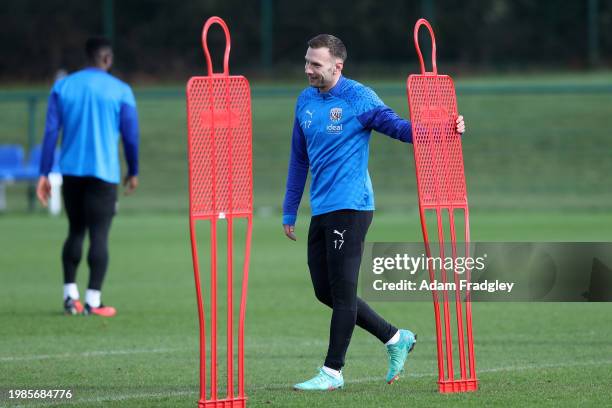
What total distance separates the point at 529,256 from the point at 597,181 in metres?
18.0

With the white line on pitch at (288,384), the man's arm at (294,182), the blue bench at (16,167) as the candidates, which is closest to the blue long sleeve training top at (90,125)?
the man's arm at (294,182)

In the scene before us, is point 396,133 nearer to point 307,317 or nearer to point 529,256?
point 529,256

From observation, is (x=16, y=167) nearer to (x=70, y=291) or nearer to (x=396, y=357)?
(x=70, y=291)

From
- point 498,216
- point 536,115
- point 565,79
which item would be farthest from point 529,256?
point 565,79

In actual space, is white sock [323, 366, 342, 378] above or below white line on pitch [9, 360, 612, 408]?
above

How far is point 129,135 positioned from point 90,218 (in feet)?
2.62

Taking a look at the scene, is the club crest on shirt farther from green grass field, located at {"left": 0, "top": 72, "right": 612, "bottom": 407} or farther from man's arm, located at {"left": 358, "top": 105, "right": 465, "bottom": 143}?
green grass field, located at {"left": 0, "top": 72, "right": 612, "bottom": 407}

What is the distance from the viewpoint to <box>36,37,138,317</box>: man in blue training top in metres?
10.4

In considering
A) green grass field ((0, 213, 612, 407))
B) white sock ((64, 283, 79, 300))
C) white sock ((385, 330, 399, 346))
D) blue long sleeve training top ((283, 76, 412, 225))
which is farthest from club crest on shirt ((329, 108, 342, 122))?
white sock ((64, 283, 79, 300))

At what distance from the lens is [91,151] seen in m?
10.4

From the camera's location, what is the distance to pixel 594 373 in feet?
24.7

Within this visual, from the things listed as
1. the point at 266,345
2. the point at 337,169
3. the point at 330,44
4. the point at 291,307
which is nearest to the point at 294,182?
the point at 337,169

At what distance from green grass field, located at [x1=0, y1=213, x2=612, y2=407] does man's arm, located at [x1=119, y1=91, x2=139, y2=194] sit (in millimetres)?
1257

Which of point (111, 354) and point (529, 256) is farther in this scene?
point (529, 256)
